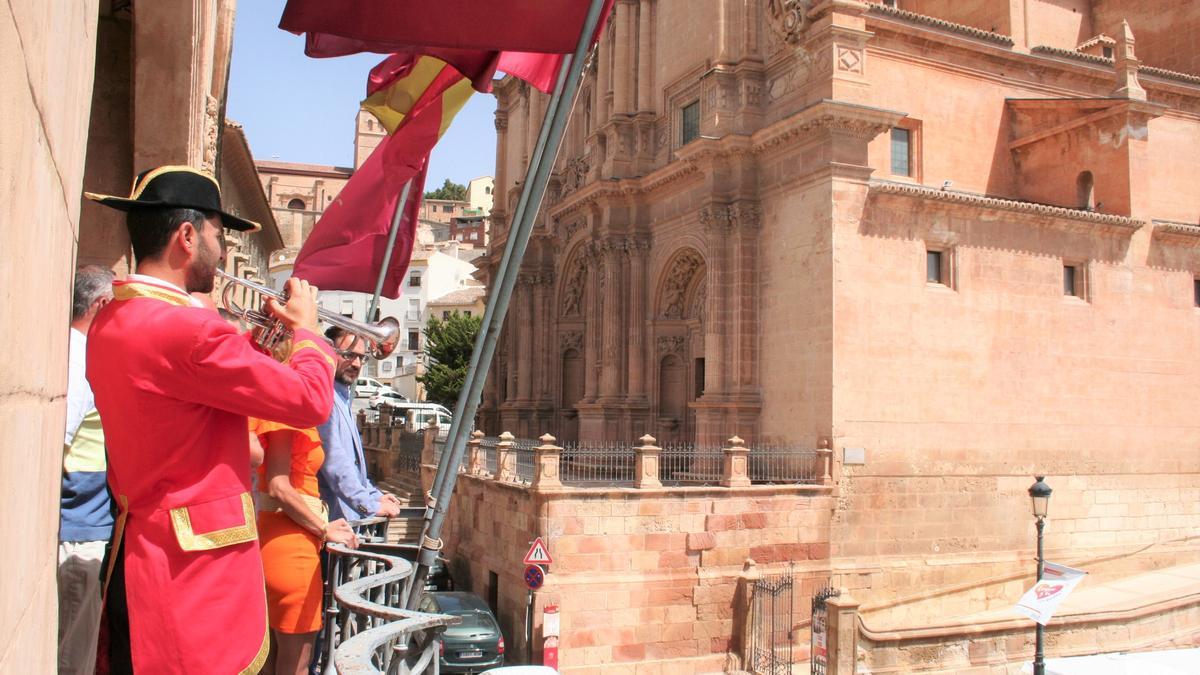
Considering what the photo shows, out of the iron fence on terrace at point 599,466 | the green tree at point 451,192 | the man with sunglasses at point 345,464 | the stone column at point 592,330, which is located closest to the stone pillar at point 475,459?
the iron fence on terrace at point 599,466

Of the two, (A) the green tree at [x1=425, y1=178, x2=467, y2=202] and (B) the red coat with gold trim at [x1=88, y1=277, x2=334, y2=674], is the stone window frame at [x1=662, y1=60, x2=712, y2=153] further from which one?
(A) the green tree at [x1=425, y1=178, x2=467, y2=202]

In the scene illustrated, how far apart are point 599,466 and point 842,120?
8.17m

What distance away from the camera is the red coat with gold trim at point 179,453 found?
253 centimetres

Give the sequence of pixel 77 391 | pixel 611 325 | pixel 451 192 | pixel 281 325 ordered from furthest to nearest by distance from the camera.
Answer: pixel 451 192
pixel 611 325
pixel 77 391
pixel 281 325

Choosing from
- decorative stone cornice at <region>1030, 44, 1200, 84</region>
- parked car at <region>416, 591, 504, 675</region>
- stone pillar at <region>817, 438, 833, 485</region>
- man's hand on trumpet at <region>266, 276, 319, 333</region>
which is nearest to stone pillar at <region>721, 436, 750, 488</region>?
stone pillar at <region>817, 438, 833, 485</region>

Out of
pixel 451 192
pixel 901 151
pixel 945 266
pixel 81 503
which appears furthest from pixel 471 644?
pixel 451 192

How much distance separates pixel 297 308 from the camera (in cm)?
303

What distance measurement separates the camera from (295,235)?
73875mm

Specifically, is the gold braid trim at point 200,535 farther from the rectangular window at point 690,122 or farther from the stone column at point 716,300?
the rectangular window at point 690,122

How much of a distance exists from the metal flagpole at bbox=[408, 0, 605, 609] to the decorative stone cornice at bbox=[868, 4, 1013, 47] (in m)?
18.0

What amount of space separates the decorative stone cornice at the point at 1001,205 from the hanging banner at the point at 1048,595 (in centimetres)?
864

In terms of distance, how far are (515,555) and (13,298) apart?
16969mm

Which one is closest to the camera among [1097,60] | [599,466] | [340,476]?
[340,476]

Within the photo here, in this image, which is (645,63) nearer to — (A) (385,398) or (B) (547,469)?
(B) (547,469)
